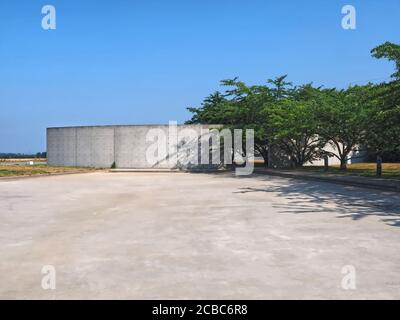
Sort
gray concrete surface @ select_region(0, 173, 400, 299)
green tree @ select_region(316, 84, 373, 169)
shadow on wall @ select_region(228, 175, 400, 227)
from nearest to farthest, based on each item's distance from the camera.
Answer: gray concrete surface @ select_region(0, 173, 400, 299)
shadow on wall @ select_region(228, 175, 400, 227)
green tree @ select_region(316, 84, 373, 169)

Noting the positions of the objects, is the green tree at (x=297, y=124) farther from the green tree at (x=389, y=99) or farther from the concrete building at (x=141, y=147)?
the green tree at (x=389, y=99)

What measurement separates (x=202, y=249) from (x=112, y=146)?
32.9 meters

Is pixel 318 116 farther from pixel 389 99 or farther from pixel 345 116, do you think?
pixel 389 99

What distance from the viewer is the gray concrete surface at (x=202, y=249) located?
4.84 meters

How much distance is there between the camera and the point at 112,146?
38.6 meters

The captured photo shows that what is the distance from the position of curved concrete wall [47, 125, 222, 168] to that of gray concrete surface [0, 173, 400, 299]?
24935 mm

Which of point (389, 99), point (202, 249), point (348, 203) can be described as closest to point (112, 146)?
point (389, 99)

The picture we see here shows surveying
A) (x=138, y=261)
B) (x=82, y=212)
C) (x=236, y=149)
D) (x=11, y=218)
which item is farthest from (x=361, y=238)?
(x=236, y=149)

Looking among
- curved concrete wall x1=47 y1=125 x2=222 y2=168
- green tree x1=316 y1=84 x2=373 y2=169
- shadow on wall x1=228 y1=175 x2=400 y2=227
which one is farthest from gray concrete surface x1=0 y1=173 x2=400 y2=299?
curved concrete wall x1=47 y1=125 x2=222 y2=168

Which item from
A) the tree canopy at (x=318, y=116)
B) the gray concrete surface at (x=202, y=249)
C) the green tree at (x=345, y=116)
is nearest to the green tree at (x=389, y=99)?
the tree canopy at (x=318, y=116)

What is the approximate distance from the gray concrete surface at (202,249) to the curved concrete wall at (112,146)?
24.9m

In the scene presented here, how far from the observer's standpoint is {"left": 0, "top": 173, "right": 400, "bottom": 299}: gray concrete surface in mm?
4840

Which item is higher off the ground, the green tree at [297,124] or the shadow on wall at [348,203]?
the green tree at [297,124]

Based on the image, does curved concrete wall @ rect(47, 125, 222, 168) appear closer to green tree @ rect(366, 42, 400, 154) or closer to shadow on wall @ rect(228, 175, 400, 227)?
green tree @ rect(366, 42, 400, 154)
